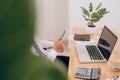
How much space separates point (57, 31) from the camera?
4004mm

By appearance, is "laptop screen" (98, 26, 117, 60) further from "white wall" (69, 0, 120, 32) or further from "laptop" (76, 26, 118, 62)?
"white wall" (69, 0, 120, 32)

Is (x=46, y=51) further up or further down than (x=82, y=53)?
further up

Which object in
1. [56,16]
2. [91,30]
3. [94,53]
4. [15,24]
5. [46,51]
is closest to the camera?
[15,24]

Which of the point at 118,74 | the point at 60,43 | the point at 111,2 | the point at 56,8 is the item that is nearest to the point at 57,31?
the point at 56,8

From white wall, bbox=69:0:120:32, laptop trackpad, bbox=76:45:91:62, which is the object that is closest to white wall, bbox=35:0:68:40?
white wall, bbox=69:0:120:32

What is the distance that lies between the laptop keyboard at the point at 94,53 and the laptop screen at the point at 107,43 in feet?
0.14

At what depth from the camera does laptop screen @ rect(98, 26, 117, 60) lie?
5.48 feet

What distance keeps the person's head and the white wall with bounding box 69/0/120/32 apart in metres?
3.41

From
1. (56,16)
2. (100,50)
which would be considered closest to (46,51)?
(100,50)

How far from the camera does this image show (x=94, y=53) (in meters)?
1.80

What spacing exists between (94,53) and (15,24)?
1699 mm

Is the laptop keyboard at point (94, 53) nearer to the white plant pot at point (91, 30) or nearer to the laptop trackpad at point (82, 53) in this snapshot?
the laptop trackpad at point (82, 53)

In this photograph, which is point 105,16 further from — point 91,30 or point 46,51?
point 46,51

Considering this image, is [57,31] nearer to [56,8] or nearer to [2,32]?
[56,8]
